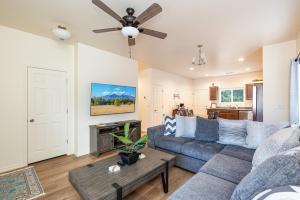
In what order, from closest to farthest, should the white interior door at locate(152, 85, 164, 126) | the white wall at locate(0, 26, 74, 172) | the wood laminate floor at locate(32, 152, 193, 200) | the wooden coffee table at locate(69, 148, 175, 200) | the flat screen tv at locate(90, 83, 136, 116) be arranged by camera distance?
the wooden coffee table at locate(69, 148, 175, 200) → the wood laminate floor at locate(32, 152, 193, 200) → the white wall at locate(0, 26, 74, 172) → the flat screen tv at locate(90, 83, 136, 116) → the white interior door at locate(152, 85, 164, 126)

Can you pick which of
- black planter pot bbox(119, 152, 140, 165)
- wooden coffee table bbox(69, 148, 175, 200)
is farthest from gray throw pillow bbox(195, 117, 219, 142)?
black planter pot bbox(119, 152, 140, 165)

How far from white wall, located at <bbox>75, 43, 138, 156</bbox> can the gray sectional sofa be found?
1.61m

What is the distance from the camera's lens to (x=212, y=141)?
279 cm

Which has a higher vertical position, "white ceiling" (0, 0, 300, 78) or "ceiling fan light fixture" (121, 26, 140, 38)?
"white ceiling" (0, 0, 300, 78)

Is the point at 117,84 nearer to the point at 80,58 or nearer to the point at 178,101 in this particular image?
the point at 80,58

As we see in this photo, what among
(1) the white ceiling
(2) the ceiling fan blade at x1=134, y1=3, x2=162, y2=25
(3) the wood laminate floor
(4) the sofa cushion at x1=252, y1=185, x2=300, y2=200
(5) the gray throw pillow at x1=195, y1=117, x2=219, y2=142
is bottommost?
(3) the wood laminate floor

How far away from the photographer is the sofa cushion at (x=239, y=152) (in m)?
2.07

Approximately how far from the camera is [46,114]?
322 cm

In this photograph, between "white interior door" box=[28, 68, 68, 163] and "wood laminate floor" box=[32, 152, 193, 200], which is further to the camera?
"white interior door" box=[28, 68, 68, 163]

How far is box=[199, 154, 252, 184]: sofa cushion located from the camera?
1547 mm

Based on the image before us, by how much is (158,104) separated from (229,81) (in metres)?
4.17

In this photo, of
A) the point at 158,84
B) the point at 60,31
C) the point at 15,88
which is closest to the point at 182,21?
the point at 60,31

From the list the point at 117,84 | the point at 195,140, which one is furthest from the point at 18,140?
the point at 195,140

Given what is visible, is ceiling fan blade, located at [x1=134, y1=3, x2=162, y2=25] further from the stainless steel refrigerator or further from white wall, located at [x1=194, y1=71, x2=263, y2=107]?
white wall, located at [x1=194, y1=71, x2=263, y2=107]
